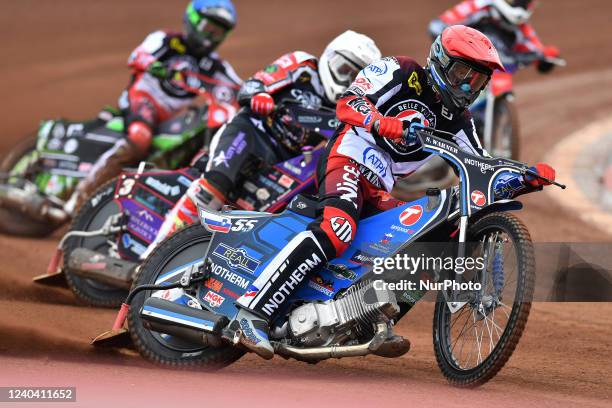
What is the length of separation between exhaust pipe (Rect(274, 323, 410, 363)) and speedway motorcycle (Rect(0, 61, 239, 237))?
175 inches

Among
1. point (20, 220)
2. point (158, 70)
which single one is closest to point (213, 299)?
point (158, 70)

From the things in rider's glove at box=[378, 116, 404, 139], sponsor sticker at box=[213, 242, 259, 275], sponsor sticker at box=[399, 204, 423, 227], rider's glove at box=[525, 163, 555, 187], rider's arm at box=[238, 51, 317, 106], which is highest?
rider's glove at box=[378, 116, 404, 139]

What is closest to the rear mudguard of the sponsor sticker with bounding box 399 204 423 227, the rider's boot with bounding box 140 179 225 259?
the sponsor sticker with bounding box 399 204 423 227

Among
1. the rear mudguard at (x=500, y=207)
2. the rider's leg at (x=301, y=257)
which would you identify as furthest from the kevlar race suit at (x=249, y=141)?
the rear mudguard at (x=500, y=207)

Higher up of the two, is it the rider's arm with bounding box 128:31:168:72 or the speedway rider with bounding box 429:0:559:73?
the rider's arm with bounding box 128:31:168:72

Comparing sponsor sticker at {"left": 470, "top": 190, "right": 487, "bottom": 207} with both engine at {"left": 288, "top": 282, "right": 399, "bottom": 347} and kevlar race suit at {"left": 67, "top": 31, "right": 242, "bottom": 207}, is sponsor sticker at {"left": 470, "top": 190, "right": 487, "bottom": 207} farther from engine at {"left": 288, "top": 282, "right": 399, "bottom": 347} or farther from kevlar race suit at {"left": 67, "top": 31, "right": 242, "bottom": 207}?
kevlar race suit at {"left": 67, "top": 31, "right": 242, "bottom": 207}

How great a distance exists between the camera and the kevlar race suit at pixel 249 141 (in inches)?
340

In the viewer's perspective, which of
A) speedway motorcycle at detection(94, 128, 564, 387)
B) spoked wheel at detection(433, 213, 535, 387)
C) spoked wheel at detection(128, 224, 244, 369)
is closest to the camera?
spoked wheel at detection(433, 213, 535, 387)

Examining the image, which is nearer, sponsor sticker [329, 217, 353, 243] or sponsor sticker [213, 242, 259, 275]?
sponsor sticker [329, 217, 353, 243]

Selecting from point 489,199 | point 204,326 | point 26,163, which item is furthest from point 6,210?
point 489,199

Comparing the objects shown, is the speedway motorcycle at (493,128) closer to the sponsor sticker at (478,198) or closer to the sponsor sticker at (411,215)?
the sponsor sticker at (411,215)

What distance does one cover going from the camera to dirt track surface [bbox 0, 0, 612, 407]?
21.2ft

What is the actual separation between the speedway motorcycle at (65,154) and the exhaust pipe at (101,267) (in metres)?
2.18

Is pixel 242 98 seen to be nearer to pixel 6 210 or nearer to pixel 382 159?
pixel 382 159
